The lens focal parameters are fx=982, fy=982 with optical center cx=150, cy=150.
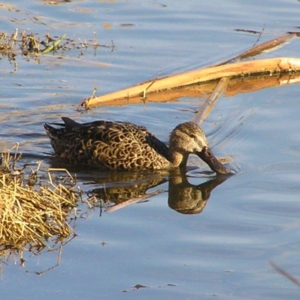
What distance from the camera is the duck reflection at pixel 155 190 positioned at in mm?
8141

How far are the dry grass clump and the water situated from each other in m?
0.17

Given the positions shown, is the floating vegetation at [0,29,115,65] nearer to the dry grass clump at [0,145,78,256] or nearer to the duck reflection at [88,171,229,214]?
the duck reflection at [88,171,229,214]

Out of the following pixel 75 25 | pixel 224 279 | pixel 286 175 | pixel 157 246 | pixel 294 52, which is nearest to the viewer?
pixel 224 279

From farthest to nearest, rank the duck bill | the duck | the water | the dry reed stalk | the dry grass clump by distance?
1. the dry reed stalk
2. the duck
3. the duck bill
4. the dry grass clump
5. the water

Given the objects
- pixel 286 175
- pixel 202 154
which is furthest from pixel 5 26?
pixel 286 175

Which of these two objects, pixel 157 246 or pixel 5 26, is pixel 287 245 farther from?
pixel 5 26

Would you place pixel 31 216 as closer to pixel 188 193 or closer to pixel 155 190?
pixel 155 190

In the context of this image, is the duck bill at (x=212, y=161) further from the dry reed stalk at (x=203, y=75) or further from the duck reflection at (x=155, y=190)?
the dry reed stalk at (x=203, y=75)

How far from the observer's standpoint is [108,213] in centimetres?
769

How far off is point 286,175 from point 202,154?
2.95ft

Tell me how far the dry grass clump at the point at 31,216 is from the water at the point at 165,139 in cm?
17

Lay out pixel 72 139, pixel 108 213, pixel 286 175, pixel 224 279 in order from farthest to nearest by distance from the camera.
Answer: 1. pixel 72 139
2. pixel 286 175
3. pixel 108 213
4. pixel 224 279

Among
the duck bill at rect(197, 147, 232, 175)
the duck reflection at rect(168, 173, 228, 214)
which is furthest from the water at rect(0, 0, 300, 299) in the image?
the duck bill at rect(197, 147, 232, 175)

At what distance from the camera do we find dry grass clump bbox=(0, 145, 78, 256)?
677 centimetres
